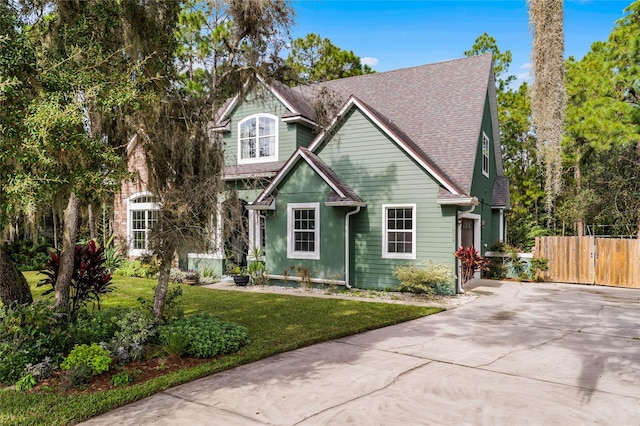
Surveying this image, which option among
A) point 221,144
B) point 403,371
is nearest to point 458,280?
point 403,371

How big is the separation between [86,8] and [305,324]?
6.07 meters

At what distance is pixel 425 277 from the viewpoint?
10797 mm

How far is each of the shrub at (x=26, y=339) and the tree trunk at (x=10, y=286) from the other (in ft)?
1.55

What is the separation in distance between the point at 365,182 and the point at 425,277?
137 inches

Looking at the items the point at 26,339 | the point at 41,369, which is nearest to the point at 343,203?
the point at 26,339

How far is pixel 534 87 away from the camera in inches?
525

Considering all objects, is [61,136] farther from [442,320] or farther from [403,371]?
[442,320]

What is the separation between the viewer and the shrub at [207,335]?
226 inches

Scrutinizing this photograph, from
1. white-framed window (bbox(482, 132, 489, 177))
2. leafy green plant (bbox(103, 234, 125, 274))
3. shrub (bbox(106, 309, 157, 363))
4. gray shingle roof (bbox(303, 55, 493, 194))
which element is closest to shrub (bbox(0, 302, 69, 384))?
shrub (bbox(106, 309, 157, 363))

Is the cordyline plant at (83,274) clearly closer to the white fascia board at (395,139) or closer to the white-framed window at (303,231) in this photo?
the white fascia board at (395,139)

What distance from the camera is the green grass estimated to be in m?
4.07

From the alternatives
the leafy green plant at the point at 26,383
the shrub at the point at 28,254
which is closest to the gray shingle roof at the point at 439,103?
the leafy green plant at the point at 26,383

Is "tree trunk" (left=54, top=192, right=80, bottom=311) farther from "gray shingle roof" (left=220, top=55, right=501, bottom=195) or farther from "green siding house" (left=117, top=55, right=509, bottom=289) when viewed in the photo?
"gray shingle roof" (left=220, top=55, right=501, bottom=195)

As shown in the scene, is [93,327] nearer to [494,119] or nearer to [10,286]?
[10,286]
